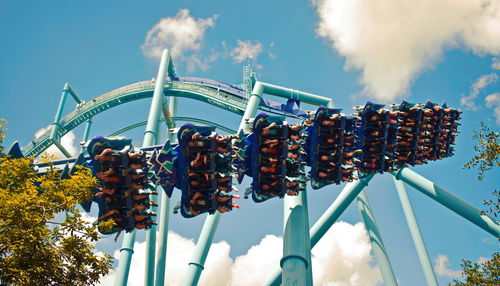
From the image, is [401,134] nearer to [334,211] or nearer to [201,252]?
[334,211]

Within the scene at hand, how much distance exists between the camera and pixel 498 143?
284 inches

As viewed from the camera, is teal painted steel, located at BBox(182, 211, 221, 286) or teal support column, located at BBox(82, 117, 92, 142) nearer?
teal painted steel, located at BBox(182, 211, 221, 286)

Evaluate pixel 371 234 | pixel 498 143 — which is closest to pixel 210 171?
pixel 498 143

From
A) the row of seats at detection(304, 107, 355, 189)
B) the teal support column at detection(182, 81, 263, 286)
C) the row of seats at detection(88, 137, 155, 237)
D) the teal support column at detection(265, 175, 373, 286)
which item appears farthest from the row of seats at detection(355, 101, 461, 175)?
the row of seats at detection(88, 137, 155, 237)

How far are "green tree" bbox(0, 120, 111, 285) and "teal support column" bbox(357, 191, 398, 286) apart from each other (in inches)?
287

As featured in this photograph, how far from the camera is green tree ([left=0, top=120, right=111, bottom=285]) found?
17.0 ft

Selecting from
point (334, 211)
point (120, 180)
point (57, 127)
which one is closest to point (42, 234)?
point (120, 180)

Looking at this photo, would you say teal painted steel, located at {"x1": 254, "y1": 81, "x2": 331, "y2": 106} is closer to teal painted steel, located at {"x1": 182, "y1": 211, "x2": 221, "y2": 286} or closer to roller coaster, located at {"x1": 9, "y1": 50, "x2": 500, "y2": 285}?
roller coaster, located at {"x1": 9, "y1": 50, "x2": 500, "y2": 285}

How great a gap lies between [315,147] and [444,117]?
13.2ft

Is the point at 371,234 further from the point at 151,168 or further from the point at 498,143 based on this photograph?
the point at 151,168

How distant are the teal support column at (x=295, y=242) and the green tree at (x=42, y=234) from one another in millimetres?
3014

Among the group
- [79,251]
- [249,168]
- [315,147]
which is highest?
[315,147]

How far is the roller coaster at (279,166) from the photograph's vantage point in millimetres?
7184

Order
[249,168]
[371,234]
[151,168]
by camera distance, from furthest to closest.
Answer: [371,234] → [249,168] → [151,168]
